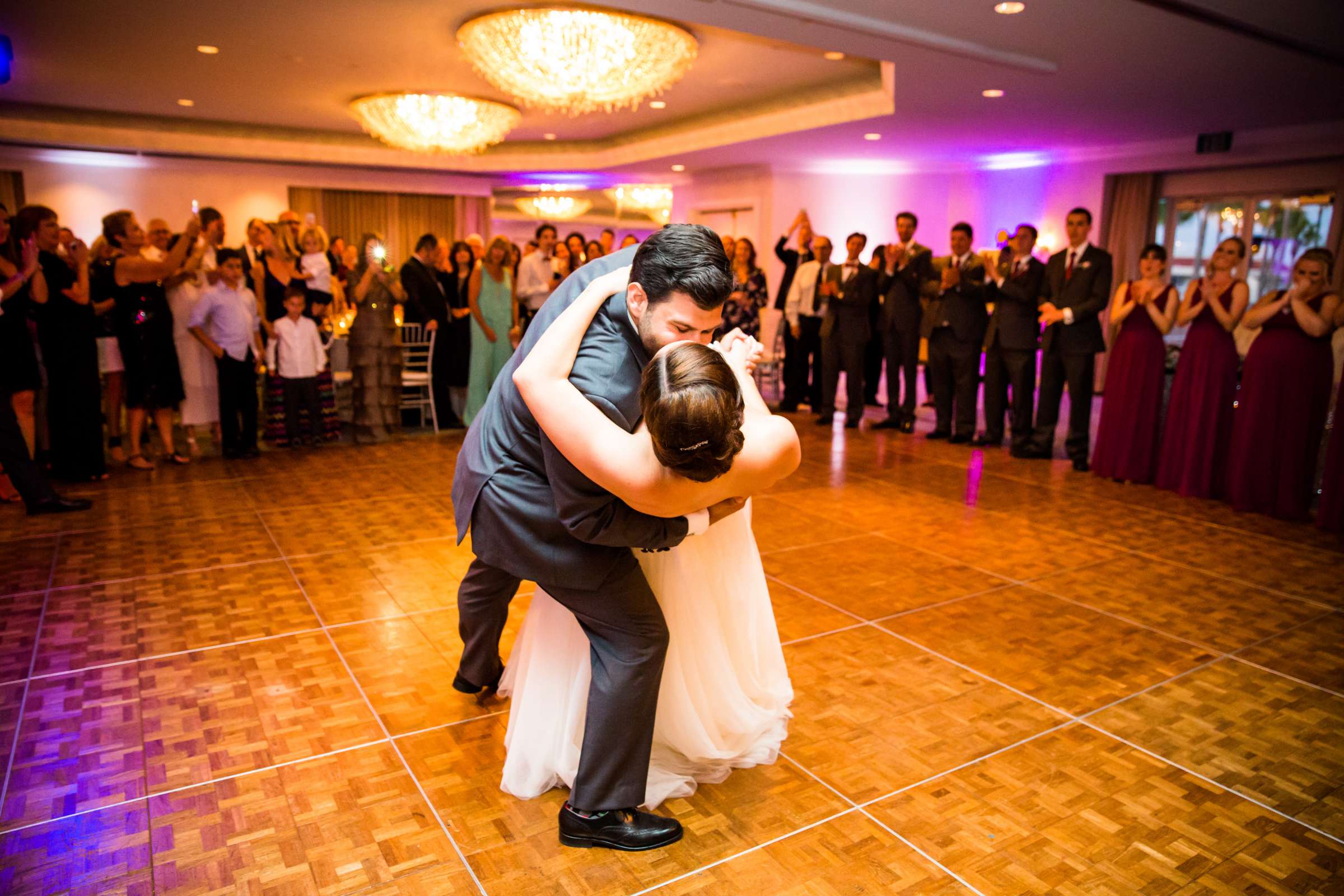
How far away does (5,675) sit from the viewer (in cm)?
280

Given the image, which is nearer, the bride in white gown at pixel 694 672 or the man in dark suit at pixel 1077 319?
the bride in white gown at pixel 694 672

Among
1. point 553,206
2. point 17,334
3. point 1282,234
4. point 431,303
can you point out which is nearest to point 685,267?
point 17,334

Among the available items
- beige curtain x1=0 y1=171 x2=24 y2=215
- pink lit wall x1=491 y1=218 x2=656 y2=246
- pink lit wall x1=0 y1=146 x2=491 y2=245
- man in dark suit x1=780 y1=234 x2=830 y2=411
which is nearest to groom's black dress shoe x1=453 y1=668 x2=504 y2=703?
man in dark suit x1=780 y1=234 x2=830 y2=411

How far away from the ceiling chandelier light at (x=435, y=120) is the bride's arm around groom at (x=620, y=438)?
7.67 m

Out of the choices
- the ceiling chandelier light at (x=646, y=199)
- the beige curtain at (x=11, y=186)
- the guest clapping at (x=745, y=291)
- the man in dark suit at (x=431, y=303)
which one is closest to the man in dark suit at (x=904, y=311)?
the guest clapping at (x=745, y=291)

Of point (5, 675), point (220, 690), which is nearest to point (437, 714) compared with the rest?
point (220, 690)

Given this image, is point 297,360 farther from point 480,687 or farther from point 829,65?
point 829,65

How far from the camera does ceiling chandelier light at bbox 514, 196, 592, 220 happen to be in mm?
14891

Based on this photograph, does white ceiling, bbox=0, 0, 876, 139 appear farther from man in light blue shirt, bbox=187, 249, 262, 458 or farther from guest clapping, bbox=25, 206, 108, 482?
guest clapping, bbox=25, 206, 108, 482

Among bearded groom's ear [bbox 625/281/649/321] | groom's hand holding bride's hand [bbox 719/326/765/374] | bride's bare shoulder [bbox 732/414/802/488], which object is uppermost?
bearded groom's ear [bbox 625/281/649/321]

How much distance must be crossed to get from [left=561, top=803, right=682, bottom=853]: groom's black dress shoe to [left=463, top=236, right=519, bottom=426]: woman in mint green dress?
565 cm

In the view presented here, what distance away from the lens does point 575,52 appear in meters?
6.25

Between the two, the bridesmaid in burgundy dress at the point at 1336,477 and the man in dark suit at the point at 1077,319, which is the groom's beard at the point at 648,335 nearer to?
the bridesmaid in burgundy dress at the point at 1336,477

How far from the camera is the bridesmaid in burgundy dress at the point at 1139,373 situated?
5.88m
